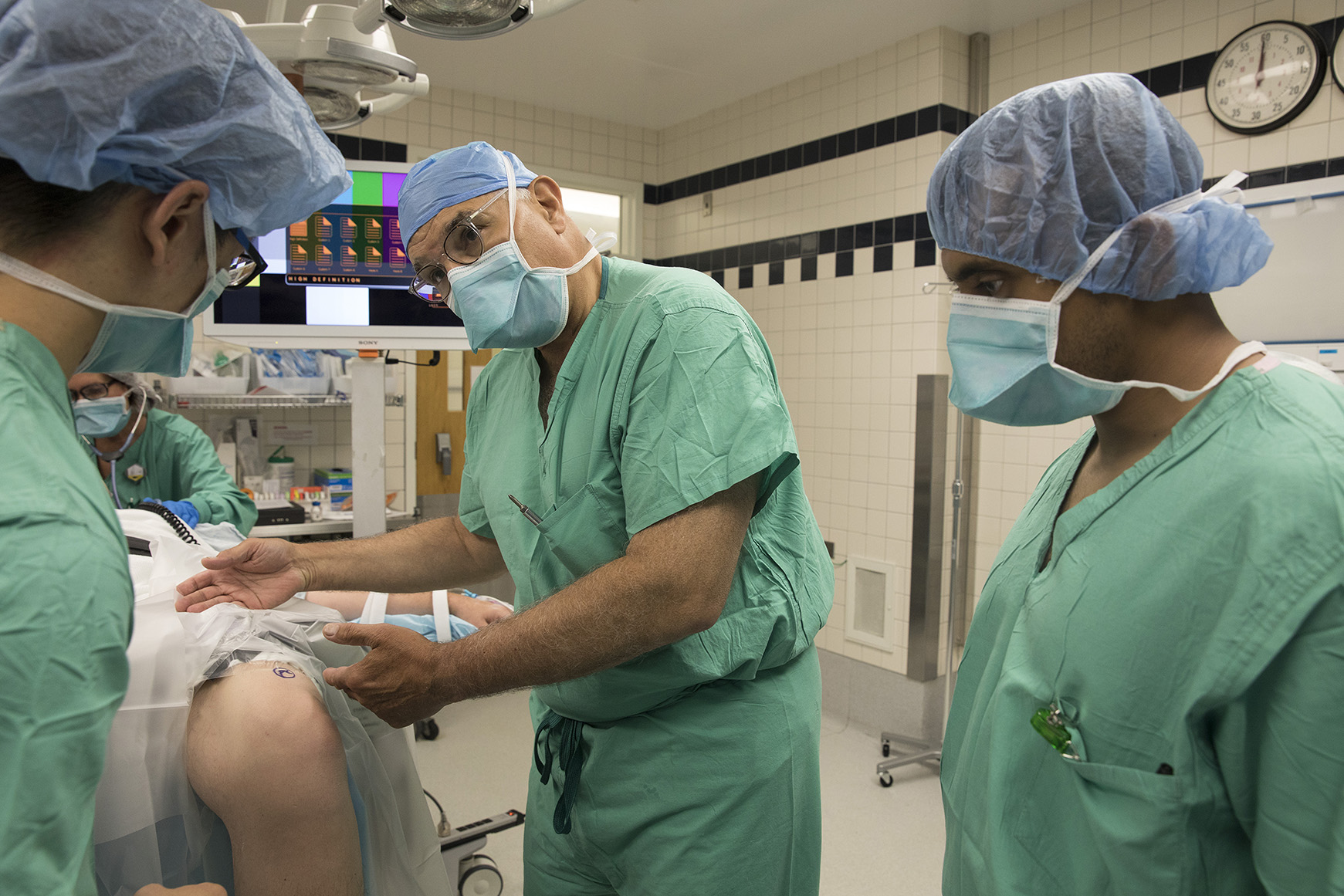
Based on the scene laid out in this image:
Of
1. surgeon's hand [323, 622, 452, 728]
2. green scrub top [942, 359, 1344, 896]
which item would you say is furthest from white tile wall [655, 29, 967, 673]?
surgeon's hand [323, 622, 452, 728]

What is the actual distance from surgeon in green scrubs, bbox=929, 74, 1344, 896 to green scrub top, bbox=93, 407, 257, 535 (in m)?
2.72

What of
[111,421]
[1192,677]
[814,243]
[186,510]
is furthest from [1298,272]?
[111,421]

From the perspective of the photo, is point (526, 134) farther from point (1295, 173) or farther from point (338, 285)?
point (1295, 173)

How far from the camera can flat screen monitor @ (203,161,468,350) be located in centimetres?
252

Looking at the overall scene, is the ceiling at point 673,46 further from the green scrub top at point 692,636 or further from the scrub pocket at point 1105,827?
the scrub pocket at point 1105,827

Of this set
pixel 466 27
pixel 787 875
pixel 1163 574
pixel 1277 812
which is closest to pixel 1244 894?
pixel 1277 812

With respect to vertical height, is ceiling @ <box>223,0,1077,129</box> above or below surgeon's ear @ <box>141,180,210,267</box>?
above

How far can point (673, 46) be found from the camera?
3803 mm

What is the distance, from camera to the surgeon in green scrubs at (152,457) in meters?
2.70

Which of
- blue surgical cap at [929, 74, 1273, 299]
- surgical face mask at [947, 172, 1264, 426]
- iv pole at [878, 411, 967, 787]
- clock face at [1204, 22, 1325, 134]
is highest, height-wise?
clock face at [1204, 22, 1325, 134]

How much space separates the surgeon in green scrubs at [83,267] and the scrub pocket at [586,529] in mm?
547

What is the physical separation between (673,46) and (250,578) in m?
3.21

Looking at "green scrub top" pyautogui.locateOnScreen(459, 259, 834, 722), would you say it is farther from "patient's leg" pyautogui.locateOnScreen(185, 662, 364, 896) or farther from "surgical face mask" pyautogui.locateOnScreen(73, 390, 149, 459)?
"surgical face mask" pyautogui.locateOnScreen(73, 390, 149, 459)

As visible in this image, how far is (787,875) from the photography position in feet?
4.21
